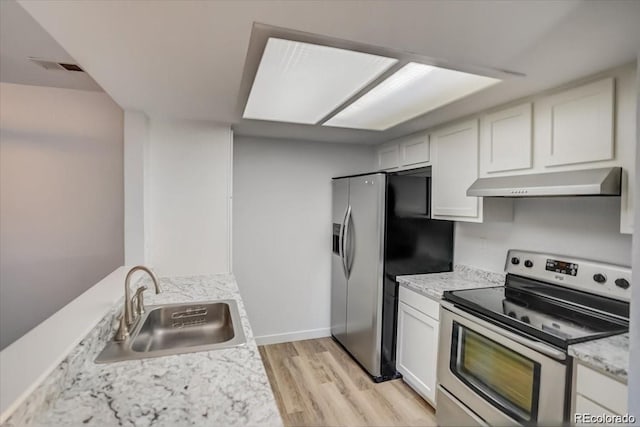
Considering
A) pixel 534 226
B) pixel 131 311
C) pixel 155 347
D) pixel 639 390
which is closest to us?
pixel 639 390

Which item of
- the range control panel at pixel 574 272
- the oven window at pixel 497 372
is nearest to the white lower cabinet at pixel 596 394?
the oven window at pixel 497 372

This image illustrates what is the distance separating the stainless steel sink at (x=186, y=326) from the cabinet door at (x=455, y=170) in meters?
1.71

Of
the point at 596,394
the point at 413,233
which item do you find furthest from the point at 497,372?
the point at 413,233

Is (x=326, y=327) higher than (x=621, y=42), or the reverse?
(x=621, y=42)

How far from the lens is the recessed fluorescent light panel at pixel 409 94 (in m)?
1.59

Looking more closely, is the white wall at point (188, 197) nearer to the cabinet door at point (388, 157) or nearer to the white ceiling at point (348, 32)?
the white ceiling at point (348, 32)

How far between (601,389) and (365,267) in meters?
1.66

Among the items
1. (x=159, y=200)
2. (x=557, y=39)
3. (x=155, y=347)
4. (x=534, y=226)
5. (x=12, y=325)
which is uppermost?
(x=557, y=39)

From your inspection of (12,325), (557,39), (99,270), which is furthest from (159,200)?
(557,39)

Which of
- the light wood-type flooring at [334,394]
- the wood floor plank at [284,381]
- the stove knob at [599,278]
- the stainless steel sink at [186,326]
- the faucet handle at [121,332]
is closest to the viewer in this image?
the faucet handle at [121,332]

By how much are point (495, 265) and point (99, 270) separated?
3.14 m

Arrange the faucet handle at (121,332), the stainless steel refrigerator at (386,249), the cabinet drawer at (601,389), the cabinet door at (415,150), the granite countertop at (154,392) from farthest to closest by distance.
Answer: the cabinet door at (415,150)
the stainless steel refrigerator at (386,249)
the faucet handle at (121,332)
the cabinet drawer at (601,389)
the granite countertop at (154,392)

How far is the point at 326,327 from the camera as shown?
3459mm

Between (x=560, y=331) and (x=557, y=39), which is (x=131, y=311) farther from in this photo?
(x=557, y=39)
